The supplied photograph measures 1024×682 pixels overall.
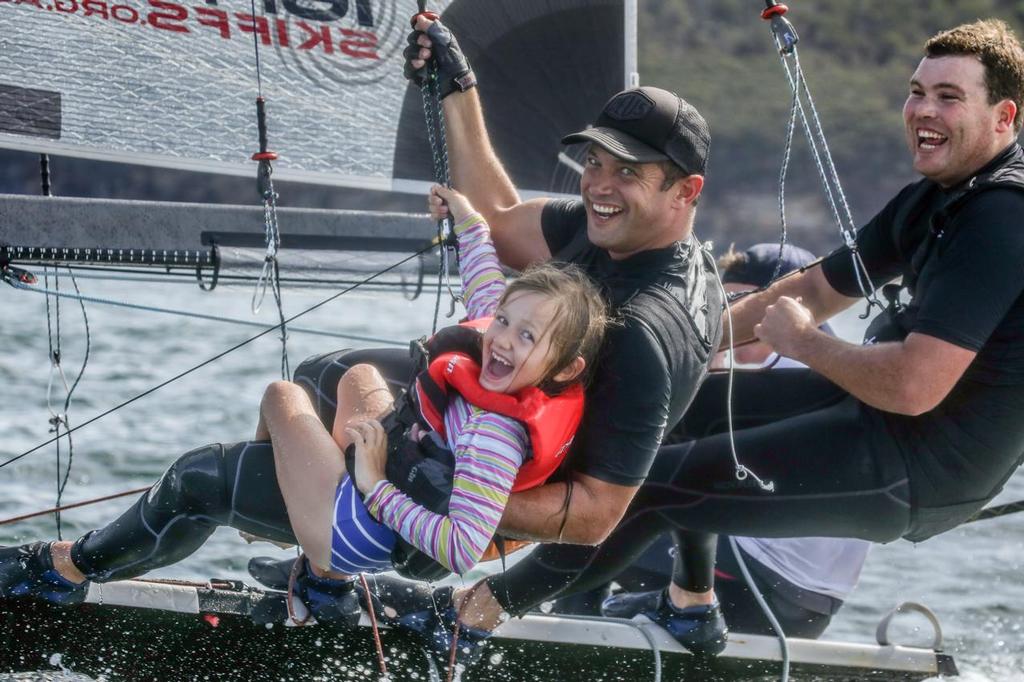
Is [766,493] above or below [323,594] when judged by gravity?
above

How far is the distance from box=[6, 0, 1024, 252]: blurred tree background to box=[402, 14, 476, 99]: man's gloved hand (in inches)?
1110

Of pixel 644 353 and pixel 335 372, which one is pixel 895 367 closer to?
pixel 644 353

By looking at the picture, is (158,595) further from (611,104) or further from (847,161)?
(847,161)

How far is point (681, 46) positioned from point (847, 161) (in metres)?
9.55

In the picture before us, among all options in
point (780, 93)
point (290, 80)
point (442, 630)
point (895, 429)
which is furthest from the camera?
point (780, 93)

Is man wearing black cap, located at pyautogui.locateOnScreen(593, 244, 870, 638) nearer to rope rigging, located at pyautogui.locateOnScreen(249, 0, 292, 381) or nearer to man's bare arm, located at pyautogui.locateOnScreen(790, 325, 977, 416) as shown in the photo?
man's bare arm, located at pyautogui.locateOnScreen(790, 325, 977, 416)

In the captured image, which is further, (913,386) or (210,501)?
(210,501)

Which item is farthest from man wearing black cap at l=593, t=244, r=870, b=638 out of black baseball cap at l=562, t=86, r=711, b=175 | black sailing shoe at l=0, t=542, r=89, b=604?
black sailing shoe at l=0, t=542, r=89, b=604

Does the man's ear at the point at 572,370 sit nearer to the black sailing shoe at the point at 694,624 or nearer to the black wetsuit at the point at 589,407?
the black wetsuit at the point at 589,407

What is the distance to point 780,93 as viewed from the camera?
48469 millimetres

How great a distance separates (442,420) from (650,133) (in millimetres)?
691

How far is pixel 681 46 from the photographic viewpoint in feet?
168

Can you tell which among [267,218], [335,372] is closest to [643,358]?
[335,372]

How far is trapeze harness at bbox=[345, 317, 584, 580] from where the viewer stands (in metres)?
2.40
